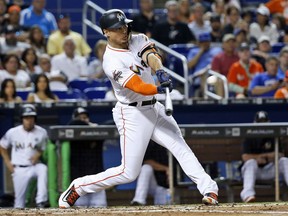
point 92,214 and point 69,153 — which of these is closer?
point 92,214

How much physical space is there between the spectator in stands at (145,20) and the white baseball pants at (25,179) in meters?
4.31

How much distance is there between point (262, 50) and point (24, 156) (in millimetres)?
4872

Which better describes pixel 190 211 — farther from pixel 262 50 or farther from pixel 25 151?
pixel 262 50

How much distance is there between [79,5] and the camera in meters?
15.8

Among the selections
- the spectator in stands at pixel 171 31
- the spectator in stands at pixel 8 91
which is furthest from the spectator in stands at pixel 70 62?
the spectator in stands at pixel 8 91

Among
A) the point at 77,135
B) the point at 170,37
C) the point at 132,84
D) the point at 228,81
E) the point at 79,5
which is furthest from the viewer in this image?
the point at 79,5

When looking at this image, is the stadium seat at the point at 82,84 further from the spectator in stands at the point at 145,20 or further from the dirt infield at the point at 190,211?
the dirt infield at the point at 190,211

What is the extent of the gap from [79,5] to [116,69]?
8.92m

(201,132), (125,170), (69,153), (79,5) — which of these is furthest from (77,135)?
(79,5)

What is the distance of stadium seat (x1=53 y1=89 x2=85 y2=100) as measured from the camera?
1209cm

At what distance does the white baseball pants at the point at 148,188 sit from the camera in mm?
10016

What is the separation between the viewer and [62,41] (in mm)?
13727

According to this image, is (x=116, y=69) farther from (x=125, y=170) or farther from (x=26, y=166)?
(x=26, y=166)

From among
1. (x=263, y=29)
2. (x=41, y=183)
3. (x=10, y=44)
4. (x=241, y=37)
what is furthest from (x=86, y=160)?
(x=263, y=29)
